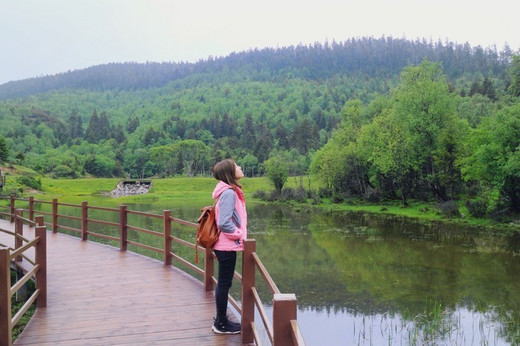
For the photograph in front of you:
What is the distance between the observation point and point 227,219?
4.81 metres

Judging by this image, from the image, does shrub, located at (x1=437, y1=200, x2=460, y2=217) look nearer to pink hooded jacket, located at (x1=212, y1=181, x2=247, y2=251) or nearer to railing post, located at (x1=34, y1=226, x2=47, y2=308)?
railing post, located at (x1=34, y1=226, x2=47, y2=308)

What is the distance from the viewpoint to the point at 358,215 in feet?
118

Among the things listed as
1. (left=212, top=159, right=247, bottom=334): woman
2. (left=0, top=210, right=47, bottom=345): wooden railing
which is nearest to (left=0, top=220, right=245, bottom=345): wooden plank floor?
(left=0, top=210, right=47, bottom=345): wooden railing

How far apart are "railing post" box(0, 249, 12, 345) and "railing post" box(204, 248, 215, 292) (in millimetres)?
2692

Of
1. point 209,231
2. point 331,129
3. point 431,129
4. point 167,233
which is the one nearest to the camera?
point 209,231

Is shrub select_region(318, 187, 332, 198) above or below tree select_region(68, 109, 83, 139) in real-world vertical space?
below

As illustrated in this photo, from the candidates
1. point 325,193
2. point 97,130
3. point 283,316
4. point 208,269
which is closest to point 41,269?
point 208,269

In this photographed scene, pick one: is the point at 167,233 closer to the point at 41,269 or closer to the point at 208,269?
the point at 208,269

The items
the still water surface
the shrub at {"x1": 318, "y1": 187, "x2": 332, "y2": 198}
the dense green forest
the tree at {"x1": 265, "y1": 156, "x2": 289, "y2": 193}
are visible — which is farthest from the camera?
the tree at {"x1": 265, "y1": 156, "x2": 289, "y2": 193}

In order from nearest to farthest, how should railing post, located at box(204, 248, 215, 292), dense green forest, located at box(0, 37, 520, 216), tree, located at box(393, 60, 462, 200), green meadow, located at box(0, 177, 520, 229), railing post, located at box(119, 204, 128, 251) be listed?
1. railing post, located at box(204, 248, 215, 292)
2. railing post, located at box(119, 204, 128, 251)
3. green meadow, located at box(0, 177, 520, 229)
4. dense green forest, located at box(0, 37, 520, 216)
5. tree, located at box(393, 60, 462, 200)

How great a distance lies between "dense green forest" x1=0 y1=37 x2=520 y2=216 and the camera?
3744cm

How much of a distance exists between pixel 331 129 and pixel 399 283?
107m

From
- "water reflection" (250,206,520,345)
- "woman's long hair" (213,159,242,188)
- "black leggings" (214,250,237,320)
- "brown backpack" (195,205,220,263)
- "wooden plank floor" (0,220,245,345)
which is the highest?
"woman's long hair" (213,159,242,188)

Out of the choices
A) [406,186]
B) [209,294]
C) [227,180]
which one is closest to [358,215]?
[406,186]
